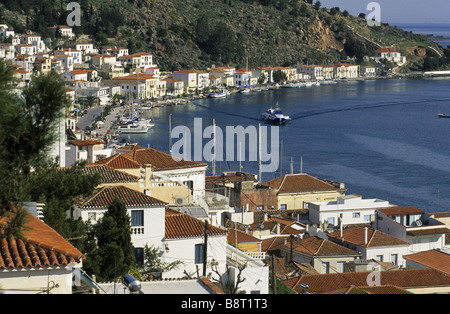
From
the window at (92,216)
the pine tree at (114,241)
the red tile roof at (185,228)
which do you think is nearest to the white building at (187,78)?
the red tile roof at (185,228)

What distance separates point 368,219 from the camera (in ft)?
39.9

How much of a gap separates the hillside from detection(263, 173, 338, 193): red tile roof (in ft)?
109

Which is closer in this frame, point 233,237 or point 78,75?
point 233,237

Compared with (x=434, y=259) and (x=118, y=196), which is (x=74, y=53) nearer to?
(x=434, y=259)

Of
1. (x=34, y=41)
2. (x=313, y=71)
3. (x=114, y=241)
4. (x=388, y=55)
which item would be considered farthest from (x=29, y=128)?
(x=388, y=55)

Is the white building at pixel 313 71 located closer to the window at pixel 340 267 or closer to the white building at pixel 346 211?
the white building at pixel 346 211

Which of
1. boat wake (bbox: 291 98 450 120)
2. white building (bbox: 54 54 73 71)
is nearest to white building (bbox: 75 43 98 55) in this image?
white building (bbox: 54 54 73 71)

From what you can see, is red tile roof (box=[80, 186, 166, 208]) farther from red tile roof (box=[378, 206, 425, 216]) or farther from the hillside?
the hillside

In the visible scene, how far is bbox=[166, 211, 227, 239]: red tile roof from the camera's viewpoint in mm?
5832

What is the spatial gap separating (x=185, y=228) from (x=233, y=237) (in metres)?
2.15

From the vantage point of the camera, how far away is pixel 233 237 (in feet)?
26.3

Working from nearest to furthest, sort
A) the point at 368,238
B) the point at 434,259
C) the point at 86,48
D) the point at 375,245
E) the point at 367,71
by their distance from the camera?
the point at 434,259, the point at 375,245, the point at 368,238, the point at 86,48, the point at 367,71

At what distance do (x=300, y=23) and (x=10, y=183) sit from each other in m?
67.1
